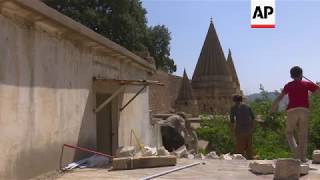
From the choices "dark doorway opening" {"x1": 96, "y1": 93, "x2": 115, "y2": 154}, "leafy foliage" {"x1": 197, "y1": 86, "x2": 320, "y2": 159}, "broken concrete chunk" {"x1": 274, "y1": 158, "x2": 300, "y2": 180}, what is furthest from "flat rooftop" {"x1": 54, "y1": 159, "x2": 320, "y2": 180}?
"leafy foliage" {"x1": 197, "y1": 86, "x2": 320, "y2": 159}

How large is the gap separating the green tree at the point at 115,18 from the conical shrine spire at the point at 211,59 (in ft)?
25.4

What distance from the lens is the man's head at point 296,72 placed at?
853 cm

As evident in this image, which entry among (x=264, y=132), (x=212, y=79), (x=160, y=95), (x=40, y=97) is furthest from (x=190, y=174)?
(x=212, y=79)

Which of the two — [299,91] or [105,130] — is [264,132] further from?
[299,91]

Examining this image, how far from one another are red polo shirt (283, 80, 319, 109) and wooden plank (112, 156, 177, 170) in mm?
2343

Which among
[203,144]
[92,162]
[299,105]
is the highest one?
[299,105]

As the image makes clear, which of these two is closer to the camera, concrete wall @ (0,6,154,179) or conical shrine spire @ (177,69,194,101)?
concrete wall @ (0,6,154,179)

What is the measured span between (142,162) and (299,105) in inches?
111

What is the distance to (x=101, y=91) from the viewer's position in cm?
1056

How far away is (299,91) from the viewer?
28.0 feet

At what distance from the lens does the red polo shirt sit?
8.52m

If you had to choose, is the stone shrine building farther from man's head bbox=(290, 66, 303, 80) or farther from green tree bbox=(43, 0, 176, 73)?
man's head bbox=(290, 66, 303, 80)

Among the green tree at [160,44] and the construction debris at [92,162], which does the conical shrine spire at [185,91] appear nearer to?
the green tree at [160,44]

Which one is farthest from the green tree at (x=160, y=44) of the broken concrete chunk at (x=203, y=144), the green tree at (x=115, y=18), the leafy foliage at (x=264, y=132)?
the broken concrete chunk at (x=203, y=144)
